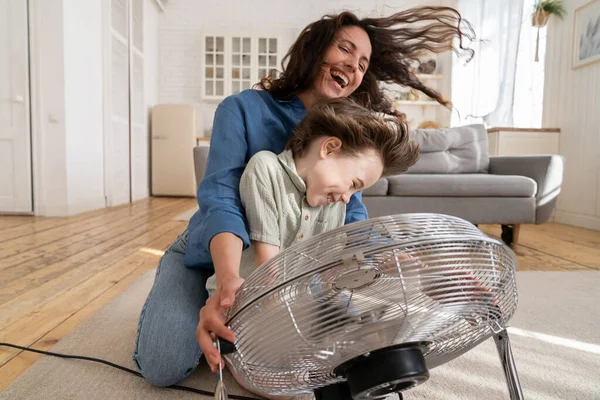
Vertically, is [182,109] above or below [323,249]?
above

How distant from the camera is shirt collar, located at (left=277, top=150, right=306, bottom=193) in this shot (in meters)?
0.83

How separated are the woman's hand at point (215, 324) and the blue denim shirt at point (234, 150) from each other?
0.22 m

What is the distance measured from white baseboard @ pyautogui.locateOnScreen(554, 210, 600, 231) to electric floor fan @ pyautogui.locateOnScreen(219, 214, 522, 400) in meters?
3.89

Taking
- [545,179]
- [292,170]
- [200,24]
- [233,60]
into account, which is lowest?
[545,179]

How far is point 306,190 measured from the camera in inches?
33.1

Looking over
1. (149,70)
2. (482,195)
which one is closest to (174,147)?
(149,70)

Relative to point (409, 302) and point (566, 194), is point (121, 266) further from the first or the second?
point (566, 194)

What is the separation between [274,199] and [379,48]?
1.78 feet

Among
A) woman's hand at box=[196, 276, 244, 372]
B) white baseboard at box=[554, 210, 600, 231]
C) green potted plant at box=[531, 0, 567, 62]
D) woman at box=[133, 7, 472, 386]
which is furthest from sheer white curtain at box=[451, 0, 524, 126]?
woman's hand at box=[196, 276, 244, 372]

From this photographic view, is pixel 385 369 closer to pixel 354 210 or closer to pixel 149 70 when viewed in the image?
pixel 354 210

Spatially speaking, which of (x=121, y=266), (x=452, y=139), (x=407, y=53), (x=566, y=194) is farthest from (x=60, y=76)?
(x=566, y=194)

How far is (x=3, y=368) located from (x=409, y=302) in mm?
1083

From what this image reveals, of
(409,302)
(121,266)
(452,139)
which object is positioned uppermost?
(452,139)

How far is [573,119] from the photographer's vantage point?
411 centimetres
